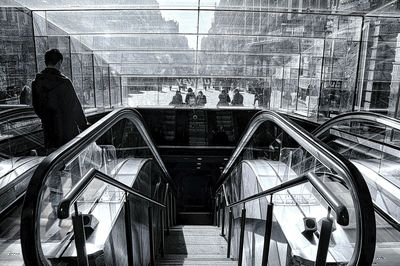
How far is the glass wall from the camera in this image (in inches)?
294

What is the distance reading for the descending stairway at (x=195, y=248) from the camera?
424 cm

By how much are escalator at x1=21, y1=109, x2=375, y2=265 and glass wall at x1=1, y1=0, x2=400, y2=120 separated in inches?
144

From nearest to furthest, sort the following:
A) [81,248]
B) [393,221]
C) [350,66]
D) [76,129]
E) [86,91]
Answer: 1. [81,248]
2. [393,221]
3. [76,129]
4. [350,66]
5. [86,91]

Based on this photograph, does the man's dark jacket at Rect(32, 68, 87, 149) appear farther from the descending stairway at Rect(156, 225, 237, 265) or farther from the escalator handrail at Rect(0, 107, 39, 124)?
the descending stairway at Rect(156, 225, 237, 265)

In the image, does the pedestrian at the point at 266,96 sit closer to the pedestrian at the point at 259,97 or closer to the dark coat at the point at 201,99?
the pedestrian at the point at 259,97

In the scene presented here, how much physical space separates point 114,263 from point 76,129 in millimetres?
1331

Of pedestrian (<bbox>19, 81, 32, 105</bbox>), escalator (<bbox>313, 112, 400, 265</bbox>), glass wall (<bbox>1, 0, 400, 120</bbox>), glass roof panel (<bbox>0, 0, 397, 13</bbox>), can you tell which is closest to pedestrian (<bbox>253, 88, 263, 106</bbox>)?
glass wall (<bbox>1, 0, 400, 120</bbox>)

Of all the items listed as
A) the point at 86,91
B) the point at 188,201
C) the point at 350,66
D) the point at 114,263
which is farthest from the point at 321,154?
the point at 188,201

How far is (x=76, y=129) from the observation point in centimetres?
312

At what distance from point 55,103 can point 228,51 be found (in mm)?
8847

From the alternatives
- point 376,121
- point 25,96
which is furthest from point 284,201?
point 25,96

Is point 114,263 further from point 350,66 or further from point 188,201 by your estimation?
point 188,201

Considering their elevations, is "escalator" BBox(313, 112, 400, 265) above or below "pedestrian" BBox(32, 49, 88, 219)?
below

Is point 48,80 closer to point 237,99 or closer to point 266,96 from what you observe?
point 237,99
